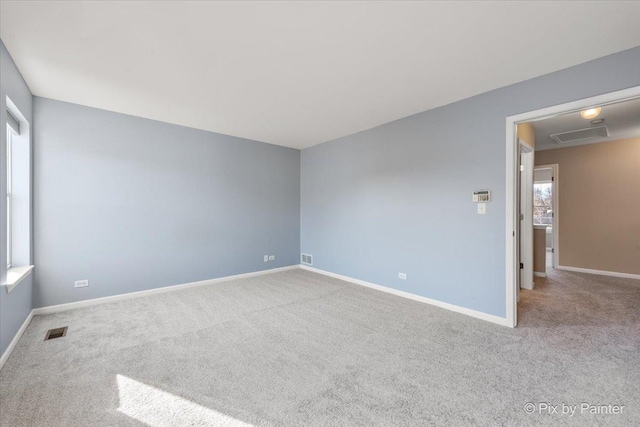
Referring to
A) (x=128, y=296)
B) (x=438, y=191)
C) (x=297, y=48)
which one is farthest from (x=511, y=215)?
(x=128, y=296)

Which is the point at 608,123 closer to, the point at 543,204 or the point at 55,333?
the point at 543,204

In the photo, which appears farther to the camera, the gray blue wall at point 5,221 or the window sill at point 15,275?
the window sill at point 15,275

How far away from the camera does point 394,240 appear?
4.09 m

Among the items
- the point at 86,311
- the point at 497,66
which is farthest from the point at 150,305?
the point at 497,66

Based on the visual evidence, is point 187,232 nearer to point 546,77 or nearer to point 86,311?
point 86,311

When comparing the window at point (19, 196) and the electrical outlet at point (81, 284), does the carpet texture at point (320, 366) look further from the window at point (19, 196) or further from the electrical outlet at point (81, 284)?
the window at point (19, 196)

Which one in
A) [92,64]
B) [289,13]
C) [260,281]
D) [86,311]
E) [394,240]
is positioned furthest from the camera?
[260,281]

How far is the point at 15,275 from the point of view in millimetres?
2582

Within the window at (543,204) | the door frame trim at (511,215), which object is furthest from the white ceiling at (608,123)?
the window at (543,204)

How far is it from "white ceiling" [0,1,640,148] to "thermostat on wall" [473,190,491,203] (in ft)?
3.83

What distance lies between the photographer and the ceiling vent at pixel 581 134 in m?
4.44

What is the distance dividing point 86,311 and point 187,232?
5.15 feet

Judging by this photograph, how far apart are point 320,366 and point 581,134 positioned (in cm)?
585

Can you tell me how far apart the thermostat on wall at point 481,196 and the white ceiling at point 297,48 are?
3.83 ft
